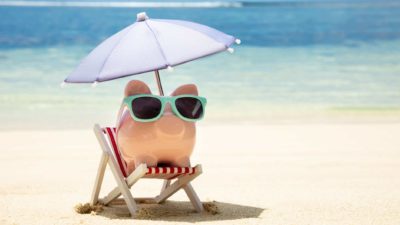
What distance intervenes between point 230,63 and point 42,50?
5920mm

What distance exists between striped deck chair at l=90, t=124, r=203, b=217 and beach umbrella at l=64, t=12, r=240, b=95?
361mm

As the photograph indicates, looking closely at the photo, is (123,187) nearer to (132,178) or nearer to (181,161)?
(132,178)

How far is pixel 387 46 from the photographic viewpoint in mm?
24062

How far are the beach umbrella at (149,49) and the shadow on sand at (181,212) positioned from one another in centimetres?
84

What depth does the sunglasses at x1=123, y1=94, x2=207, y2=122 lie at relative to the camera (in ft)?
17.3

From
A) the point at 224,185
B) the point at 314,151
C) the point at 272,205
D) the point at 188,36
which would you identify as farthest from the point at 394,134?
the point at 188,36

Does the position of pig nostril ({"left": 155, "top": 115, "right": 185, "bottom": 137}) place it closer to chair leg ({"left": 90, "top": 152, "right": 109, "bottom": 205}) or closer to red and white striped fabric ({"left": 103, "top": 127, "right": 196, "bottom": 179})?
red and white striped fabric ({"left": 103, "top": 127, "right": 196, "bottom": 179})

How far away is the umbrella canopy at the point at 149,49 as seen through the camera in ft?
16.9

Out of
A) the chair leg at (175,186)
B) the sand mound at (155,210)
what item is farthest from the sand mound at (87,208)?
the chair leg at (175,186)

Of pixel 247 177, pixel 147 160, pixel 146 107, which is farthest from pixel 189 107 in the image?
pixel 247 177

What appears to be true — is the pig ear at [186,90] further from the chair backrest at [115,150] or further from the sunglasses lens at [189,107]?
the chair backrest at [115,150]

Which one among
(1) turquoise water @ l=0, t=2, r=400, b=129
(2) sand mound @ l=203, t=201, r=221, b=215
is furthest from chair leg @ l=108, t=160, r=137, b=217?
(1) turquoise water @ l=0, t=2, r=400, b=129

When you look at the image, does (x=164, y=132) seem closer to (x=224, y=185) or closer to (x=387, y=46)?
(x=224, y=185)

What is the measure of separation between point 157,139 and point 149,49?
524 mm
